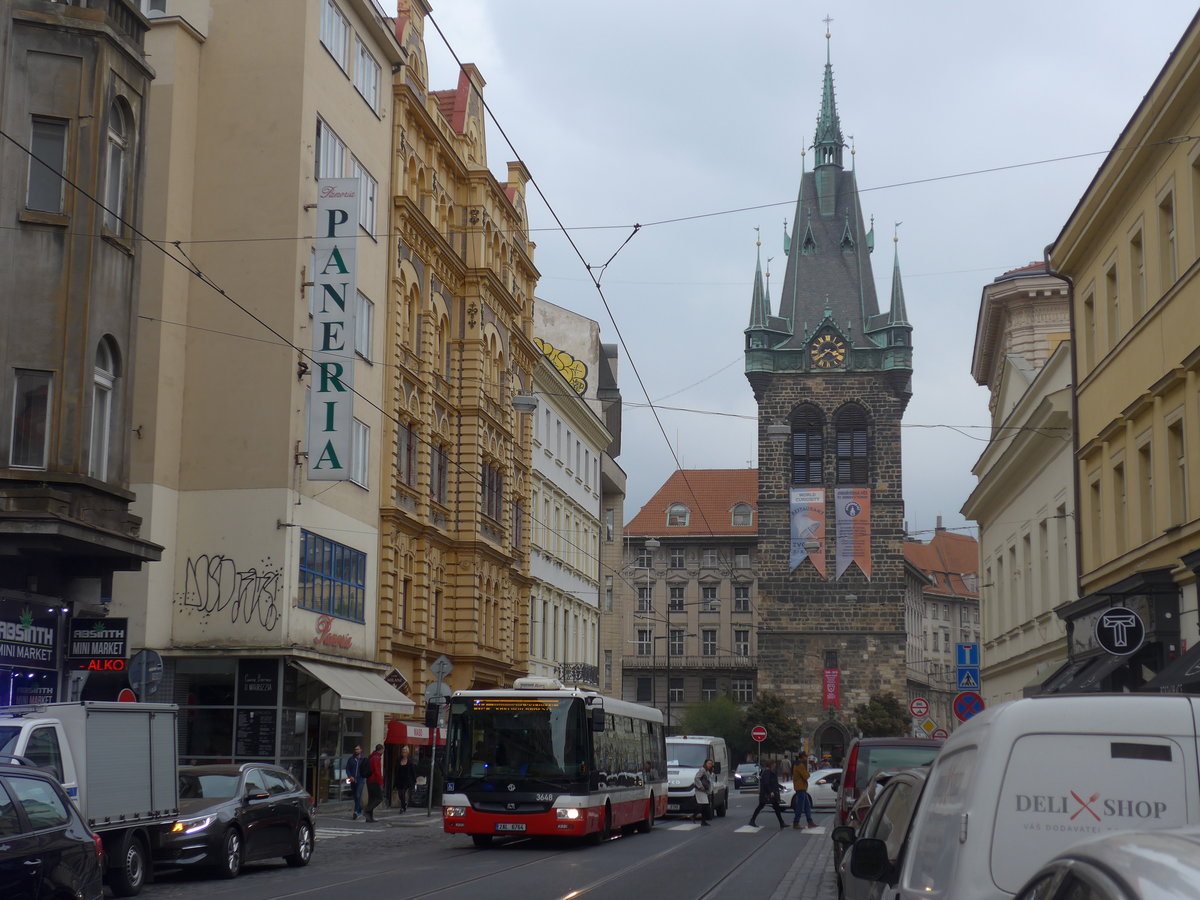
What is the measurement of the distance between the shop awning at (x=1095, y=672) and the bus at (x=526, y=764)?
730cm

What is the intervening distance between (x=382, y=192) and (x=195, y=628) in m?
12.4

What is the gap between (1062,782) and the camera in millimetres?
5953

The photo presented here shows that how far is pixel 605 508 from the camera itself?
81062mm

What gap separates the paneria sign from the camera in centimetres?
3312

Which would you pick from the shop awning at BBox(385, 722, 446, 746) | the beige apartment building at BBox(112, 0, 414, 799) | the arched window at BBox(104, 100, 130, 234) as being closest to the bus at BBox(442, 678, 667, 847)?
the beige apartment building at BBox(112, 0, 414, 799)

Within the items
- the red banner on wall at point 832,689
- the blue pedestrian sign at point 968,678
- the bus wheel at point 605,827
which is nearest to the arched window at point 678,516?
the red banner on wall at point 832,689

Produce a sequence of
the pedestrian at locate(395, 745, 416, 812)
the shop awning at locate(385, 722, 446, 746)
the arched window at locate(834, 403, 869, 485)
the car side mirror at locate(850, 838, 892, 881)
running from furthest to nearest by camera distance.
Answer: the arched window at locate(834, 403, 869, 485)
the shop awning at locate(385, 722, 446, 746)
the pedestrian at locate(395, 745, 416, 812)
the car side mirror at locate(850, 838, 892, 881)

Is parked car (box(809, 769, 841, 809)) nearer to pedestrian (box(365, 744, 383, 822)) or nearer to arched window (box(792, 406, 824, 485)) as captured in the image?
pedestrian (box(365, 744, 383, 822))

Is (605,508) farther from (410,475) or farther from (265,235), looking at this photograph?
(265,235)

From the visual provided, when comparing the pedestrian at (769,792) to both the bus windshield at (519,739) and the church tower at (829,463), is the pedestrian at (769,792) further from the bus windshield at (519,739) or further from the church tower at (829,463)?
the church tower at (829,463)

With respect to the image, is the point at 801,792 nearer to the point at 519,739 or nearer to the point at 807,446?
the point at 519,739

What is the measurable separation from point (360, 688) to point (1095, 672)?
52.5 feet

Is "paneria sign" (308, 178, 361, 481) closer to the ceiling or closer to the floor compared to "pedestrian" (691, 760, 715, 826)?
closer to the ceiling

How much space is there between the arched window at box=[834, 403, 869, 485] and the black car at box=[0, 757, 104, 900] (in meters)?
88.7
